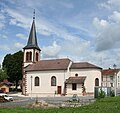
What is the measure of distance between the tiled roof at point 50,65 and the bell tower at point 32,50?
2082mm

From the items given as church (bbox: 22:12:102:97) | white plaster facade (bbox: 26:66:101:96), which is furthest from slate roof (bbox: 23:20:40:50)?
white plaster facade (bbox: 26:66:101:96)

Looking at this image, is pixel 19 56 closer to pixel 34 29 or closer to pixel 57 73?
pixel 34 29

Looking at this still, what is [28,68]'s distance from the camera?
63156mm

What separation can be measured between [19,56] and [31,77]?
22658 mm

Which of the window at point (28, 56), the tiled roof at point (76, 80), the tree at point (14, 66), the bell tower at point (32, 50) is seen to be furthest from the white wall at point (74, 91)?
the tree at point (14, 66)

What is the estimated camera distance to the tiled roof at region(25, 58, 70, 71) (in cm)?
5973

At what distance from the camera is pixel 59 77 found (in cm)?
5938

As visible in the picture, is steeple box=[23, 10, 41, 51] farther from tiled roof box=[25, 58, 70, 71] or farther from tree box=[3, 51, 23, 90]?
tree box=[3, 51, 23, 90]

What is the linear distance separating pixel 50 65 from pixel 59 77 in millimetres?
4099

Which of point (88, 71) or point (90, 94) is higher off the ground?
point (88, 71)

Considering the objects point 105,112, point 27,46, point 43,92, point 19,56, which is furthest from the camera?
point 19,56

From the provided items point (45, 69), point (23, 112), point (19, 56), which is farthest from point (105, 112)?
point (19, 56)

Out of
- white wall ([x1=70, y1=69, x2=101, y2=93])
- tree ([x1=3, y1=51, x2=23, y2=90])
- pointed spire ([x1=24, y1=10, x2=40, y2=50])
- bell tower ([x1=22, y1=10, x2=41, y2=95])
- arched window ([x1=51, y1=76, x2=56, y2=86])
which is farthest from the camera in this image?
tree ([x1=3, y1=51, x2=23, y2=90])

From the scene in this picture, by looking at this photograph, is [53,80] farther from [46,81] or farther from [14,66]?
[14,66]
